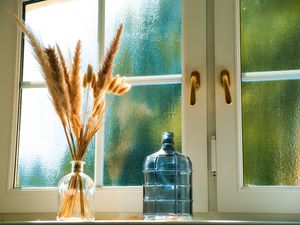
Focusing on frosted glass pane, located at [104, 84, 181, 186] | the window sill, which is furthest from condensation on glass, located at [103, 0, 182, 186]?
the window sill

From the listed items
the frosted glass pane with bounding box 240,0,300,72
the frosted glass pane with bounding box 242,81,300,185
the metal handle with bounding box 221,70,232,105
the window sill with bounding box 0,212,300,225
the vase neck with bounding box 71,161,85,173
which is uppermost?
the frosted glass pane with bounding box 240,0,300,72

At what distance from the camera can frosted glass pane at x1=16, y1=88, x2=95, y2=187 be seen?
182cm

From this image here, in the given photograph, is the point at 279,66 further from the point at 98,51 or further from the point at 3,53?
the point at 3,53

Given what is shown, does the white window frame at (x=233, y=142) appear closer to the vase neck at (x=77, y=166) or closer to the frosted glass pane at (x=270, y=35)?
the frosted glass pane at (x=270, y=35)

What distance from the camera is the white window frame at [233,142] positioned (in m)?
1.59

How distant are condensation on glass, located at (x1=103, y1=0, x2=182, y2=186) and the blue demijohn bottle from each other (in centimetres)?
12

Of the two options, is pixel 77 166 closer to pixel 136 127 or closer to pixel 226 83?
pixel 136 127

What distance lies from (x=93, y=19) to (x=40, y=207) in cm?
62

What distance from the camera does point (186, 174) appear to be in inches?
63.3

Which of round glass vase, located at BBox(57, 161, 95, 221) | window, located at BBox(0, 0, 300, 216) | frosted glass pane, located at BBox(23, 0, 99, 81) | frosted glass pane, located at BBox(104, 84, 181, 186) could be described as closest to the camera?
round glass vase, located at BBox(57, 161, 95, 221)

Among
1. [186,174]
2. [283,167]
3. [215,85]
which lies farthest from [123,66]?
[283,167]

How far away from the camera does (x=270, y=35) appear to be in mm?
1711

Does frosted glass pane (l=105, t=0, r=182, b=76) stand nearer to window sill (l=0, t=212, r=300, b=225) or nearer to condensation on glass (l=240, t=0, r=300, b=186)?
condensation on glass (l=240, t=0, r=300, b=186)

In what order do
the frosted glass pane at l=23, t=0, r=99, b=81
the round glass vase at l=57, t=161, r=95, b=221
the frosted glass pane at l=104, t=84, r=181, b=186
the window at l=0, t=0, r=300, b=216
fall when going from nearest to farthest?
the round glass vase at l=57, t=161, r=95, b=221, the window at l=0, t=0, r=300, b=216, the frosted glass pane at l=104, t=84, r=181, b=186, the frosted glass pane at l=23, t=0, r=99, b=81
